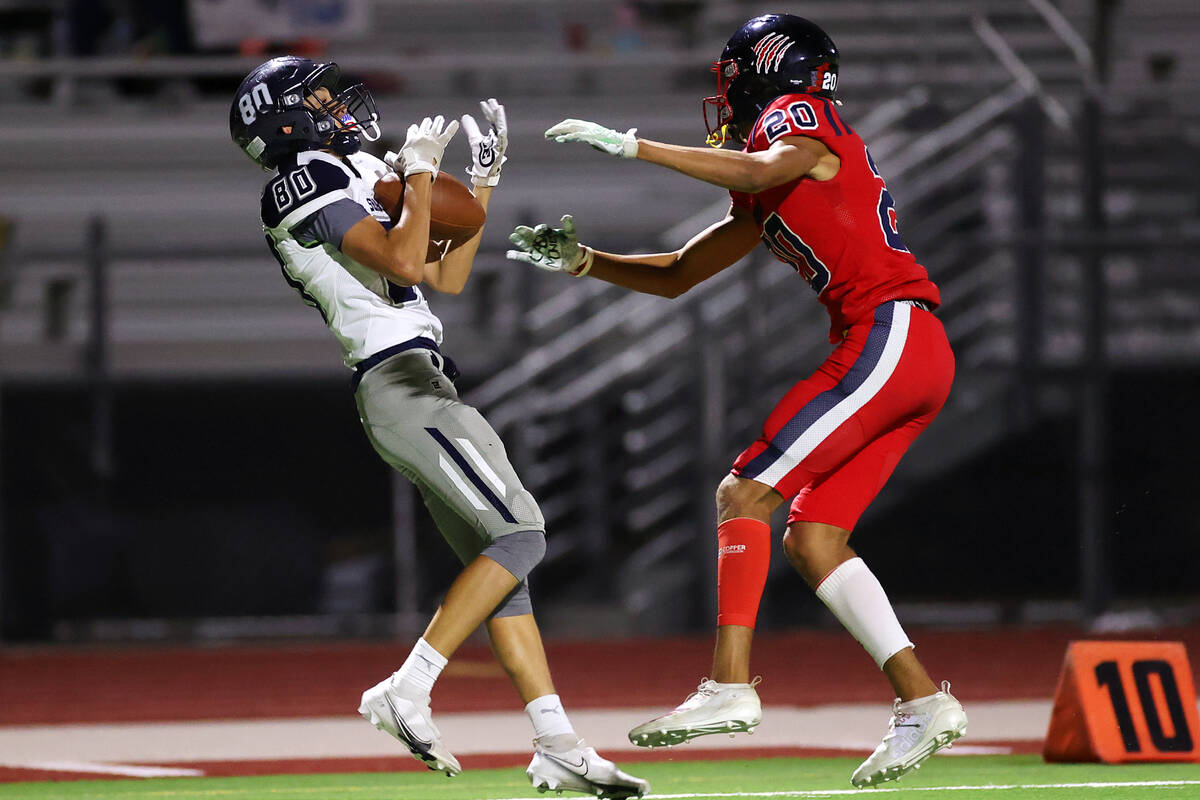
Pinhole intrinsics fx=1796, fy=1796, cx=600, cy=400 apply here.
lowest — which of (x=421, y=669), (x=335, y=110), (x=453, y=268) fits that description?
(x=421, y=669)

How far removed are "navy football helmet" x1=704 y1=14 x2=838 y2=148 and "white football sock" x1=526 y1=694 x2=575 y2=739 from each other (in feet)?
5.36

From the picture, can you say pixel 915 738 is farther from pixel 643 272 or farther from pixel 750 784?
pixel 643 272

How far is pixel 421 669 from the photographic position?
4414mm

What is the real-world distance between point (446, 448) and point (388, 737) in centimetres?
247

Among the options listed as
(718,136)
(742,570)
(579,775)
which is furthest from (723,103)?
(579,775)

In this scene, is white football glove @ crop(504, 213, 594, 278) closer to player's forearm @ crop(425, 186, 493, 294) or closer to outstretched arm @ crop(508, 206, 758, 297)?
outstretched arm @ crop(508, 206, 758, 297)

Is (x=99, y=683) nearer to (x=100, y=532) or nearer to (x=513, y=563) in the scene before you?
(x=100, y=532)

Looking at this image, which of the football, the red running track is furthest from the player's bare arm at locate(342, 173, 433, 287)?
the red running track

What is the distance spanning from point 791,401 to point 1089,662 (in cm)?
149

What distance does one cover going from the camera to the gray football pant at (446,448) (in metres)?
4.51

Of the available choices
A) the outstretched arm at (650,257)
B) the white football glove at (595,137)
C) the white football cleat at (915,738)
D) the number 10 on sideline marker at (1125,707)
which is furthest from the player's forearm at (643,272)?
the number 10 on sideline marker at (1125,707)

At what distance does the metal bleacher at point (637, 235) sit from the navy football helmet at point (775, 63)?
5.48 m

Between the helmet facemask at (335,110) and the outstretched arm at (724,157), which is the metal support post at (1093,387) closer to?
the outstretched arm at (724,157)

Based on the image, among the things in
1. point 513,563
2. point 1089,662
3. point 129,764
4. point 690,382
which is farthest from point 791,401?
point 690,382
